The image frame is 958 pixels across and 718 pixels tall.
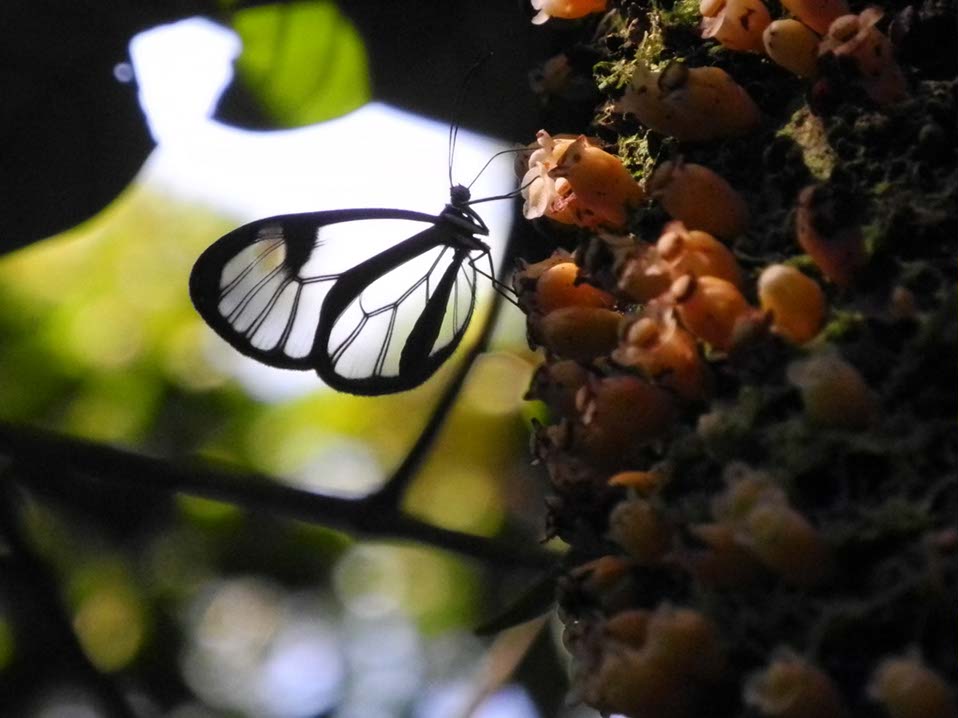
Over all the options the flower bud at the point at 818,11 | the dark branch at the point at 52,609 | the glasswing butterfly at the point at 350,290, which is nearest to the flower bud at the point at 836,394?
the flower bud at the point at 818,11

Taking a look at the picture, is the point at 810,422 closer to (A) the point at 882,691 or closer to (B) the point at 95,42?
(A) the point at 882,691

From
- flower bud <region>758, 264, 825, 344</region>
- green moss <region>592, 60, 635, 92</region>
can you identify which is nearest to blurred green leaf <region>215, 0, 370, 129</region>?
green moss <region>592, 60, 635, 92</region>

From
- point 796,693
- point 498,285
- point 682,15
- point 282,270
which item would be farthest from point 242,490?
point 796,693

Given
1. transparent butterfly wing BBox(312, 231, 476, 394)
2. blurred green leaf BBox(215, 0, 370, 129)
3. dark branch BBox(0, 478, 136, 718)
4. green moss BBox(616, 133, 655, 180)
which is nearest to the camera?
green moss BBox(616, 133, 655, 180)

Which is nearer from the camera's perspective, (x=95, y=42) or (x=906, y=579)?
(x=906, y=579)

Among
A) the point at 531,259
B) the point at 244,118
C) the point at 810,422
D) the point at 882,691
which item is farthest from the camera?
the point at 244,118

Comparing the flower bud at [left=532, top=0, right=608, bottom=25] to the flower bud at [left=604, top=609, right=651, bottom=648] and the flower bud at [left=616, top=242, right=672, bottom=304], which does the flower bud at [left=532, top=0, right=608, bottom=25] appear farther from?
the flower bud at [left=604, top=609, right=651, bottom=648]

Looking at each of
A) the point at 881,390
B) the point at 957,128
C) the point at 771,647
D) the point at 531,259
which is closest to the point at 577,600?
the point at 771,647
